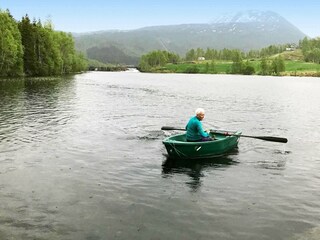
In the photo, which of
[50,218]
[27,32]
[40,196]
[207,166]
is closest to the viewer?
[50,218]

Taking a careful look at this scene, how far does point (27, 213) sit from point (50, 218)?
1.19 meters

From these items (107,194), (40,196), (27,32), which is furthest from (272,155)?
(27,32)

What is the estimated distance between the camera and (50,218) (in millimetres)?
15828

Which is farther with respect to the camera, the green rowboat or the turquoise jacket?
the turquoise jacket

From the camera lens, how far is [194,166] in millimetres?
25031

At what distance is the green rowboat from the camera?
82.3ft

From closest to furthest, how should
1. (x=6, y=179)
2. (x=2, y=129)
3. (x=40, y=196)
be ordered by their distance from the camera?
1. (x=40, y=196)
2. (x=6, y=179)
3. (x=2, y=129)

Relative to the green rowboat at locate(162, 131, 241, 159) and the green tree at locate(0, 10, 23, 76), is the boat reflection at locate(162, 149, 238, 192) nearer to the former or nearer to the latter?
the green rowboat at locate(162, 131, 241, 159)

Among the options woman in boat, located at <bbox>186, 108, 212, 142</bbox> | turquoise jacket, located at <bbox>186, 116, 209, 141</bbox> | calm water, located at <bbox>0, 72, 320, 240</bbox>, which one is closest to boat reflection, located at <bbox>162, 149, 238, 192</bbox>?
calm water, located at <bbox>0, 72, 320, 240</bbox>

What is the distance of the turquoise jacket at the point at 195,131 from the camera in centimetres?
2595

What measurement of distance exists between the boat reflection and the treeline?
93.7m

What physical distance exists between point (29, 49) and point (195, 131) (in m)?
117

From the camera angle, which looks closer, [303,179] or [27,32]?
[303,179]

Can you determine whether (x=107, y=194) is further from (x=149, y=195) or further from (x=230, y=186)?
(x=230, y=186)
